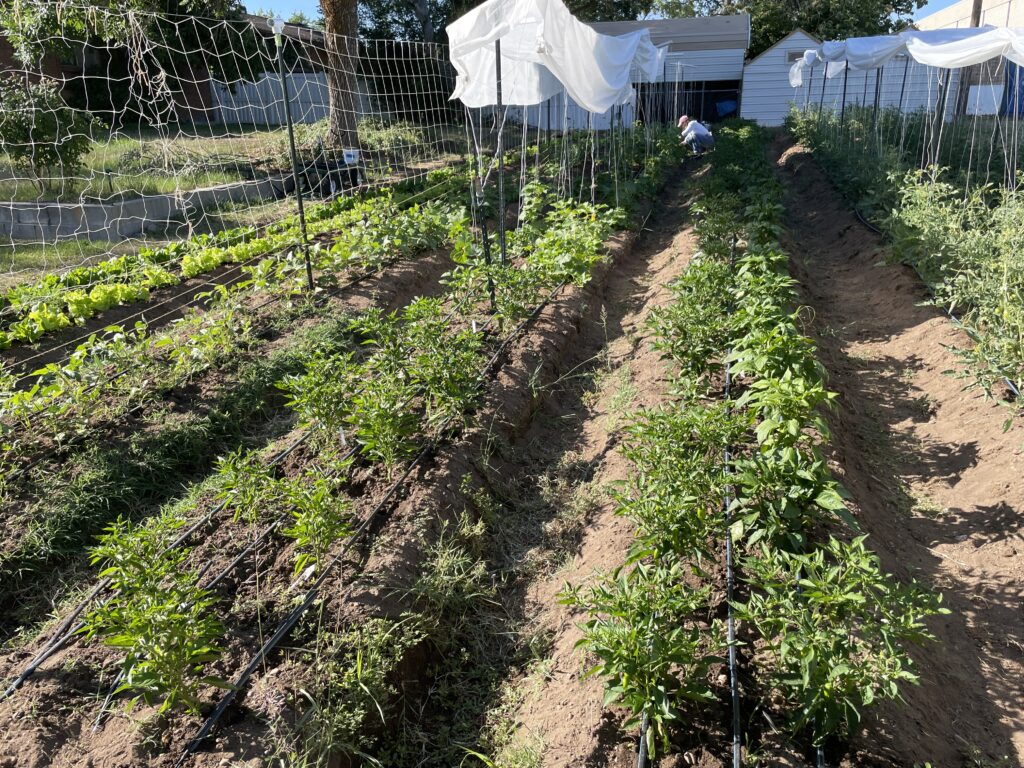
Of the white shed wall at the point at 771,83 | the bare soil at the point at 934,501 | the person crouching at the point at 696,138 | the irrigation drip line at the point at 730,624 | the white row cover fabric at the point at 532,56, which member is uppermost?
the white shed wall at the point at 771,83

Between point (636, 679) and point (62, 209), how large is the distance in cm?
1072

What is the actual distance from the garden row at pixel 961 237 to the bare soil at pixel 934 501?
0.76ft

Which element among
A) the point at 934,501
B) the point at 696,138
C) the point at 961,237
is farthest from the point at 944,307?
the point at 696,138

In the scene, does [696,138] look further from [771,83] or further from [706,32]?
[706,32]

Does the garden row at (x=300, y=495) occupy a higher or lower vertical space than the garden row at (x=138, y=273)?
lower

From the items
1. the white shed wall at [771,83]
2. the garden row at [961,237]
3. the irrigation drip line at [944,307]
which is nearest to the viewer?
the irrigation drip line at [944,307]

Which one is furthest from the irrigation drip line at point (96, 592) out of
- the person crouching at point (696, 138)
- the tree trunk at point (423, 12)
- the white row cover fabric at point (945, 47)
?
the tree trunk at point (423, 12)

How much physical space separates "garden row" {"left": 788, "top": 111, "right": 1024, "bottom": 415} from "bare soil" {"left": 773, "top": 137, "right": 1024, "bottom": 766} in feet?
0.76

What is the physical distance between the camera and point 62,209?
9898mm

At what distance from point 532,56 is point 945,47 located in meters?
6.25

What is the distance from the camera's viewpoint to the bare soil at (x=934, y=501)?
103 inches

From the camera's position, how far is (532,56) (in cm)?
730

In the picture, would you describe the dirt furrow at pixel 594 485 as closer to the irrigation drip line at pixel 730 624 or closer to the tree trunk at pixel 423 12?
the irrigation drip line at pixel 730 624

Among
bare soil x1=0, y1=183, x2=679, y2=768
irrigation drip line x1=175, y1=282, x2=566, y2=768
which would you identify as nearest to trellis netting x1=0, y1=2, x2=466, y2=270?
irrigation drip line x1=175, y1=282, x2=566, y2=768
